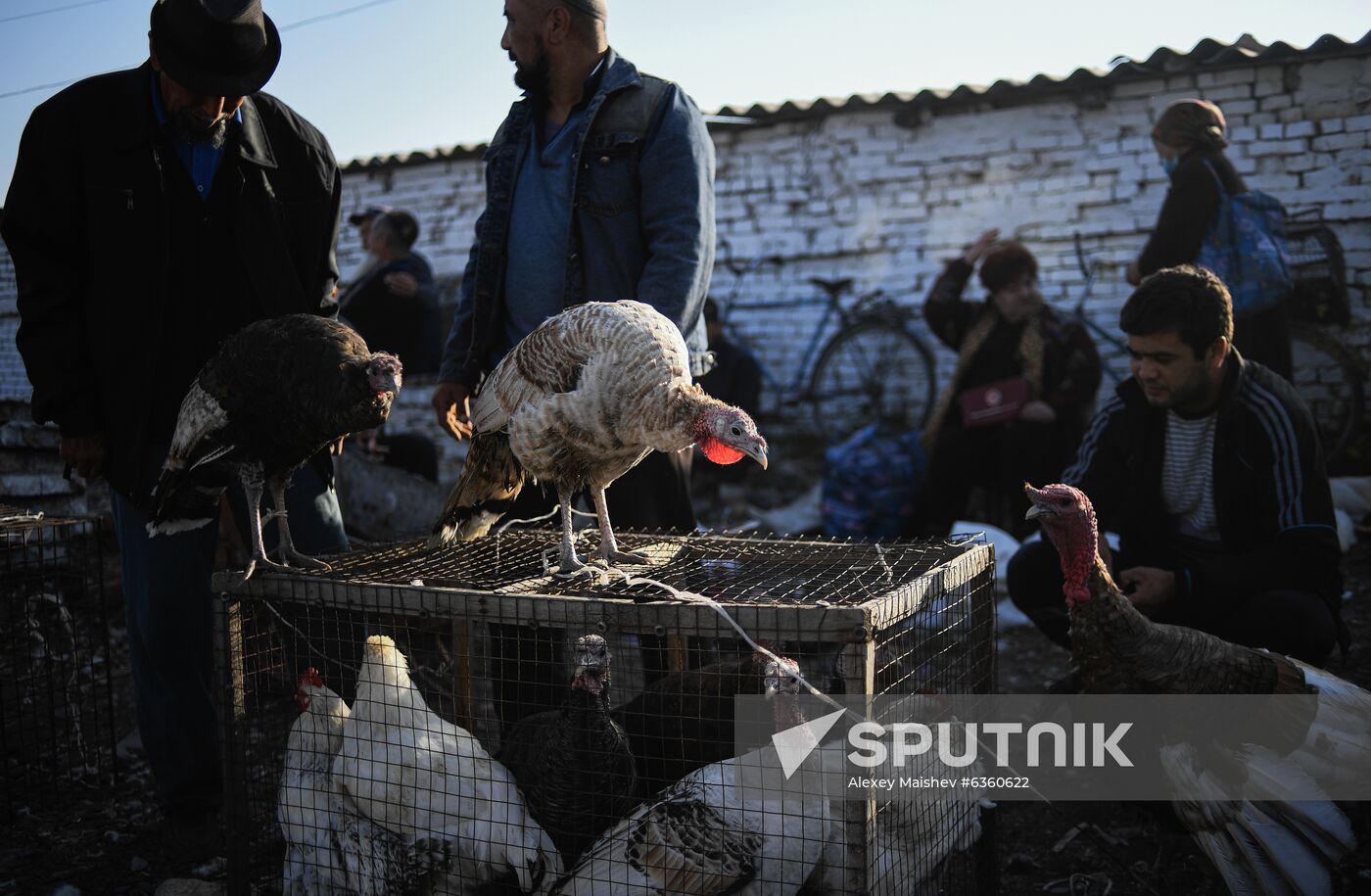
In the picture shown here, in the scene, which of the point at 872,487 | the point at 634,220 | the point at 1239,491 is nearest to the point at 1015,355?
the point at 872,487

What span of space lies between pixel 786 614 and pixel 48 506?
584cm

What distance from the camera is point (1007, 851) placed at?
134 inches

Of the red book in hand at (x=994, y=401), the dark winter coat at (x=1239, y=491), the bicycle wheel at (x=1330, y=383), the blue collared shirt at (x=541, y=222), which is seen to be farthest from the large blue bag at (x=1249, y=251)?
the blue collared shirt at (x=541, y=222)

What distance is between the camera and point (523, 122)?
379 centimetres

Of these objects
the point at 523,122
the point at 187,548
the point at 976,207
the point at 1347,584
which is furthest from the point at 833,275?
the point at 187,548

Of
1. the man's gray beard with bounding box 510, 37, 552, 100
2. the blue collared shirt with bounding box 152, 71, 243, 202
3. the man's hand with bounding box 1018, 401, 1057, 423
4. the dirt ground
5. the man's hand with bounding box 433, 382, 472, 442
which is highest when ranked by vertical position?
the man's gray beard with bounding box 510, 37, 552, 100

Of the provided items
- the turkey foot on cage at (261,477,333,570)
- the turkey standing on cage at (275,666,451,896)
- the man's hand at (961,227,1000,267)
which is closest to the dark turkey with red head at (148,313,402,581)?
the turkey foot on cage at (261,477,333,570)

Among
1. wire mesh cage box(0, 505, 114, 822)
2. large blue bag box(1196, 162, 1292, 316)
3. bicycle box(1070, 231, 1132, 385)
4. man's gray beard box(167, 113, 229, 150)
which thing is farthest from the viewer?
bicycle box(1070, 231, 1132, 385)

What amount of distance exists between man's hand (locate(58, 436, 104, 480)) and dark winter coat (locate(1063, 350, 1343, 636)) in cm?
363

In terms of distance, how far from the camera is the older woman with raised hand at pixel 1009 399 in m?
7.30

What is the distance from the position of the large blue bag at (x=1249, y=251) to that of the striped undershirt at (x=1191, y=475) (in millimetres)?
3553

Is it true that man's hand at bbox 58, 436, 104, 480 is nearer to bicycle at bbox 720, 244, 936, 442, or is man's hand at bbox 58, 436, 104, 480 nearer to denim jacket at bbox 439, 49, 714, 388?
denim jacket at bbox 439, 49, 714, 388

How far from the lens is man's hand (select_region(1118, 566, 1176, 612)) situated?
11.7ft

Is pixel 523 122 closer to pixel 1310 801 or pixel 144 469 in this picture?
pixel 144 469
